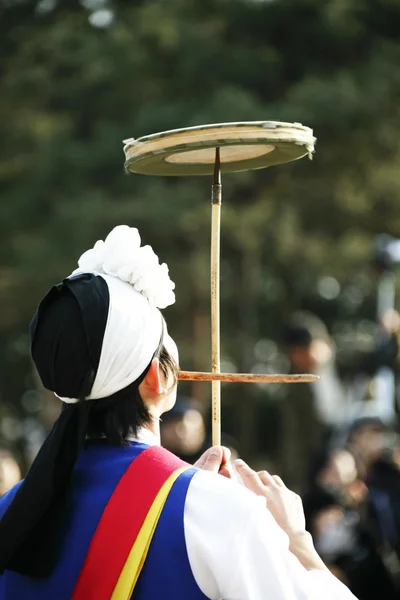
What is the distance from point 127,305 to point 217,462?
0.45 m

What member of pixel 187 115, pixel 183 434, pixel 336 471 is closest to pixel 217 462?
pixel 183 434

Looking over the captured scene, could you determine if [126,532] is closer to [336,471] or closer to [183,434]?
[183,434]

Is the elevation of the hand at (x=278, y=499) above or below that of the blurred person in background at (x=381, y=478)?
above

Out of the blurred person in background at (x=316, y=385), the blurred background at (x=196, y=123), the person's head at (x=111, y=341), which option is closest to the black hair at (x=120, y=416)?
the person's head at (x=111, y=341)

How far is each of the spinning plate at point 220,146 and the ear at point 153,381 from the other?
54cm

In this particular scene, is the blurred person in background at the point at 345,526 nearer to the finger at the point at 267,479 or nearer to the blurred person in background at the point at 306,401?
the blurred person in background at the point at 306,401

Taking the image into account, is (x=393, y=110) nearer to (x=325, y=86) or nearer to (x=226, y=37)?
(x=325, y=86)

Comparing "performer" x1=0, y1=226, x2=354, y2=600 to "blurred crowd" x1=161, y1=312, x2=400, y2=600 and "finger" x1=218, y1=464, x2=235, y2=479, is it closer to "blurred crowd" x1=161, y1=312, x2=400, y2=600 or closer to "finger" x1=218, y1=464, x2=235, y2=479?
"finger" x1=218, y1=464, x2=235, y2=479

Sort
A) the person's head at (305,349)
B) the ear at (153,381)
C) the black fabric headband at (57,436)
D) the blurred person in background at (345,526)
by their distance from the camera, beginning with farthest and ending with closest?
the person's head at (305,349) → the blurred person in background at (345,526) → the ear at (153,381) → the black fabric headband at (57,436)

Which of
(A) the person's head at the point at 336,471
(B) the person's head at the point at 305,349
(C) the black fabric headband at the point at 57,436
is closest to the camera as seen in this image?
(C) the black fabric headband at the point at 57,436

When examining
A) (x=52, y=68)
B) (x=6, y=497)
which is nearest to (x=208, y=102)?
(x=52, y=68)

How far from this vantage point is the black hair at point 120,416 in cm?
242

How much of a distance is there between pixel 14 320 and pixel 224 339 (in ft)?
9.44

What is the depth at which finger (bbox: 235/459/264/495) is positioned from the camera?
97.6 inches
